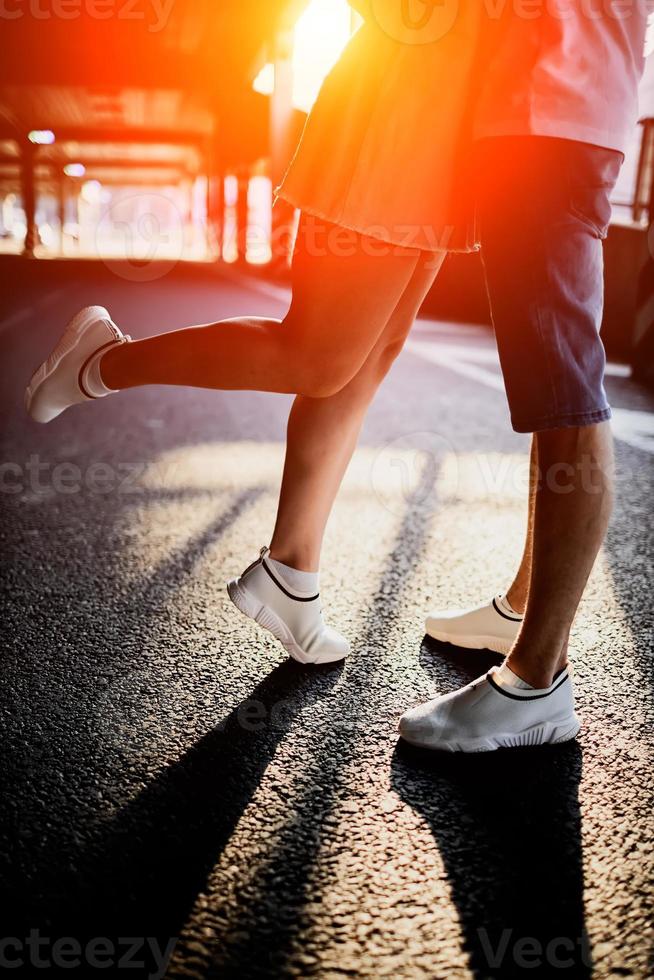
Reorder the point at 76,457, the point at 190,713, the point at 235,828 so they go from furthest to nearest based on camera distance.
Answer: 1. the point at 76,457
2. the point at 190,713
3. the point at 235,828

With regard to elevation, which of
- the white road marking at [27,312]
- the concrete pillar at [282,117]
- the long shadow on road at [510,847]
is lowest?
the white road marking at [27,312]

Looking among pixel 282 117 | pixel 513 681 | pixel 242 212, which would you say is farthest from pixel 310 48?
pixel 513 681

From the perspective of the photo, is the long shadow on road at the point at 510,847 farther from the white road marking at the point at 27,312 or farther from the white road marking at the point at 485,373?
the white road marking at the point at 27,312

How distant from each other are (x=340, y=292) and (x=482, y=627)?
77 cm

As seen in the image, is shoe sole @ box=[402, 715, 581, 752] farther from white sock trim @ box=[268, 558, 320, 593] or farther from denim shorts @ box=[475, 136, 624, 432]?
denim shorts @ box=[475, 136, 624, 432]

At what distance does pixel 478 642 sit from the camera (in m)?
1.77

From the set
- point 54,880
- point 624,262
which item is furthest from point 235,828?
point 624,262

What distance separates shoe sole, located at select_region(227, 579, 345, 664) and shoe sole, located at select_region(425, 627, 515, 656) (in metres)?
0.32

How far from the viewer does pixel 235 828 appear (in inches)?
46.6

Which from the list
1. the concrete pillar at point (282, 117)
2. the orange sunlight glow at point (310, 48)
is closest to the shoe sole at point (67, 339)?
the concrete pillar at point (282, 117)

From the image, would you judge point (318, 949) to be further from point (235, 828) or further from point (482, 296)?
point (482, 296)

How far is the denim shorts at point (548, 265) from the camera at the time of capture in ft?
3.90

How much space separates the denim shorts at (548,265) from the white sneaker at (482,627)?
594mm

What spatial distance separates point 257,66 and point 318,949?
2038 centimetres
